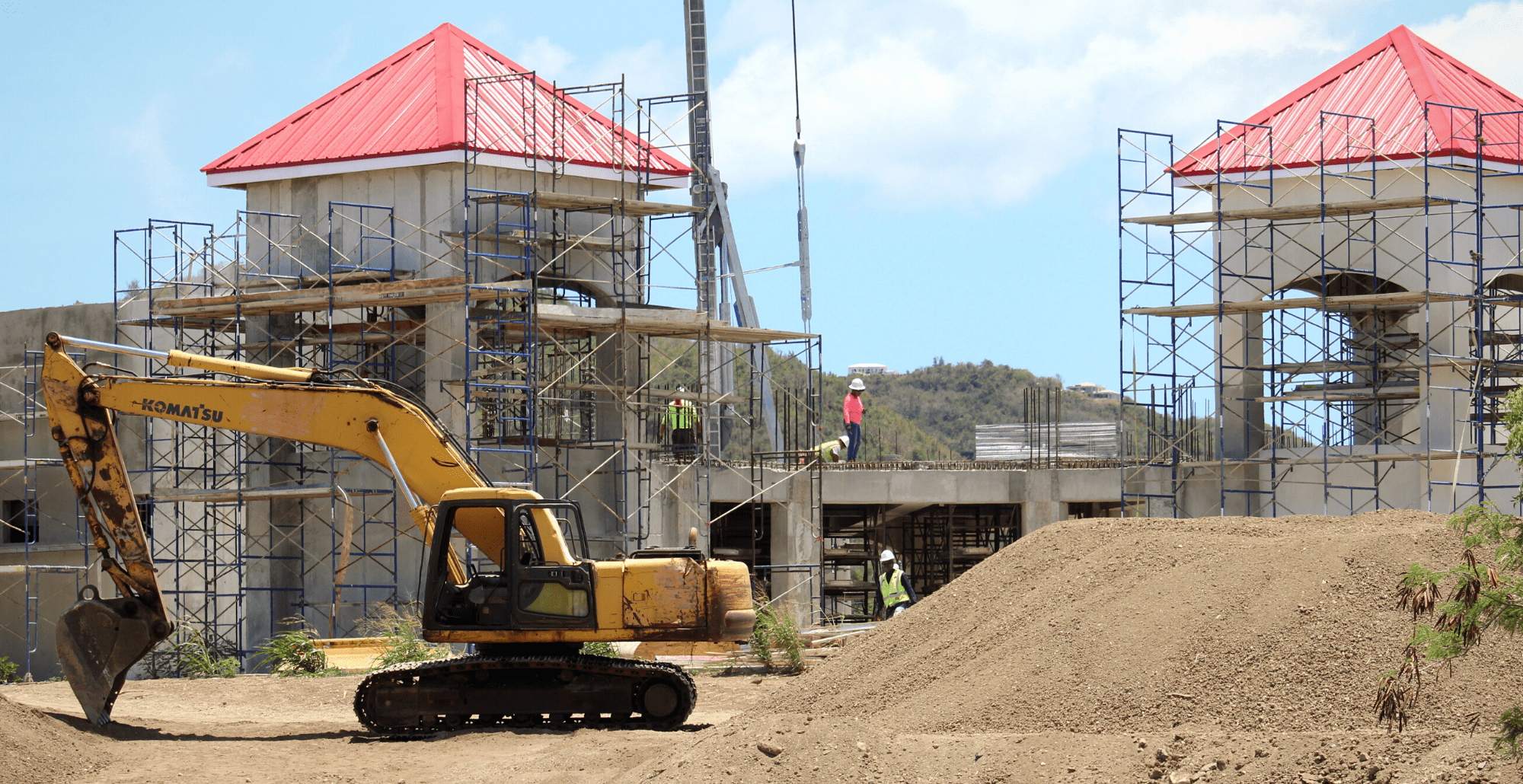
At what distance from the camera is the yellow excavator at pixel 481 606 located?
13750 millimetres

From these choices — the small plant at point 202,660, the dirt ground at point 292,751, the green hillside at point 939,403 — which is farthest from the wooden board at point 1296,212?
the green hillside at point 939,403

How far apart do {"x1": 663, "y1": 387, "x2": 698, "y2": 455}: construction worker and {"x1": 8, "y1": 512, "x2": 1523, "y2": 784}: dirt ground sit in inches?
520

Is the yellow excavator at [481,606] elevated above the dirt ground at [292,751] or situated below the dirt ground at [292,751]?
above

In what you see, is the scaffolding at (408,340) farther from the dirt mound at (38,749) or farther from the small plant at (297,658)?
the dirt mound at (38,749)

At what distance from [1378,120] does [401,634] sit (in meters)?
17.8

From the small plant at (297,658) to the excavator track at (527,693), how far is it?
635cm

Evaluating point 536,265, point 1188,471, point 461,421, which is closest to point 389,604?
point 461,421

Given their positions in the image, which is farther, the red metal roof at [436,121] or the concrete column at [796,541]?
the concrete column at [796,541]

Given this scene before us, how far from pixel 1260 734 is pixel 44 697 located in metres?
14.6

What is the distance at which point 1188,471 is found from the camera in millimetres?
26844

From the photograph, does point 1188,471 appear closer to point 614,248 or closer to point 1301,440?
point 1301,440

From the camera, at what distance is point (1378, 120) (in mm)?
25750

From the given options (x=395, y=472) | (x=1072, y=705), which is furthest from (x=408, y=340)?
(x=1072, y=705)

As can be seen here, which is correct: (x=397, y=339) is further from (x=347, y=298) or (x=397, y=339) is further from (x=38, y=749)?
(x=38, y=749)
